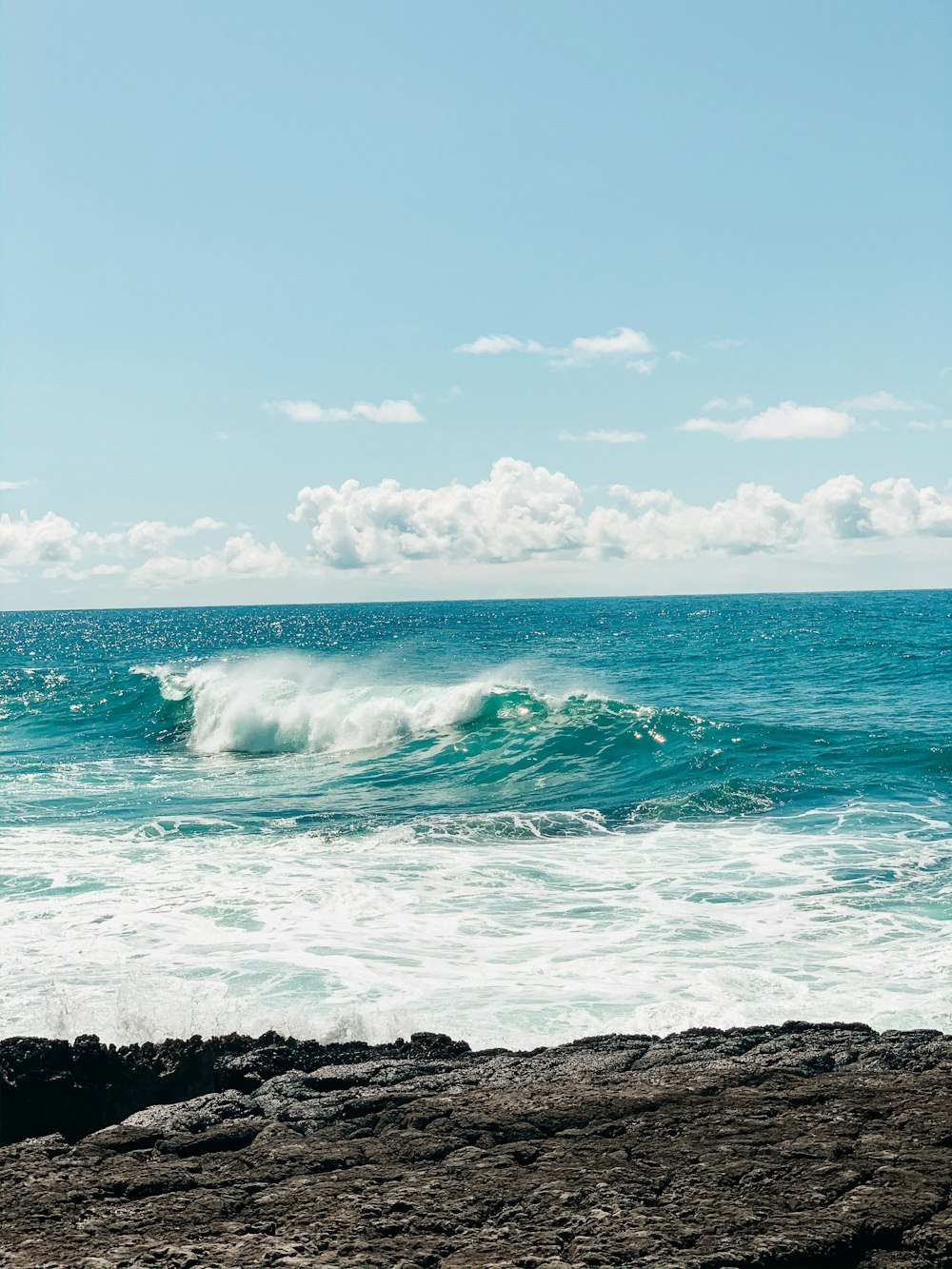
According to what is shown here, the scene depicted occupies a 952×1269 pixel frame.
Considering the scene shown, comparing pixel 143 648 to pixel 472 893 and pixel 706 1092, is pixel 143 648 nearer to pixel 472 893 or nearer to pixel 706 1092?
pixel 472 893

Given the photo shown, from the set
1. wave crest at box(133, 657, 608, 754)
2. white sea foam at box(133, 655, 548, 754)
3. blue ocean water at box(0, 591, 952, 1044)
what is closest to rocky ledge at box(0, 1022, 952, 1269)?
blue ocean water at box(0, 591, 952, 1044)

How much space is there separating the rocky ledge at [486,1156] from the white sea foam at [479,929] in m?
1.25

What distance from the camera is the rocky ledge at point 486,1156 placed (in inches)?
131

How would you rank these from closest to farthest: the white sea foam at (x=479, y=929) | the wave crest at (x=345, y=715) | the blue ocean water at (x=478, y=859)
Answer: the white sea foam at (x=479, y=929), the blue ocean water at (x=478, y=859), the wave crest at (x=345, y=715)

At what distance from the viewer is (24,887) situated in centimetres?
1091

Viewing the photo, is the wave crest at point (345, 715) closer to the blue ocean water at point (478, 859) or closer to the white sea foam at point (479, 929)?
the blue ocean water at point (478, 859)

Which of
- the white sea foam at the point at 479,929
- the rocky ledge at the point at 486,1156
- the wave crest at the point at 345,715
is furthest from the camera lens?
the wave crest at the point at 345,715

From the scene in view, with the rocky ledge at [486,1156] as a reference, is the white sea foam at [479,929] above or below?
below

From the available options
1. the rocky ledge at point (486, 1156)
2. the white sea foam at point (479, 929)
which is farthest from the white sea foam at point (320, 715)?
the rocky ledge at point (486, 1156)

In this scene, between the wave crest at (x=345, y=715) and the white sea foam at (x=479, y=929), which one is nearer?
the white sea foam at (x=479, y=929)

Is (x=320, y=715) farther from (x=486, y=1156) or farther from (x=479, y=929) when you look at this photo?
(x=486, y=1156)

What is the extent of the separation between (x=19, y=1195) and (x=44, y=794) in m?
14.5

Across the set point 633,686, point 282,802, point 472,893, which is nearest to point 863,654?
point 633,686

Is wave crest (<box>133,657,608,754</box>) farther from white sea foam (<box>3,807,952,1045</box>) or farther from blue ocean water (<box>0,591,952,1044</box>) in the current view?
white sea foam (<box>3,807,952,1045</box>)
